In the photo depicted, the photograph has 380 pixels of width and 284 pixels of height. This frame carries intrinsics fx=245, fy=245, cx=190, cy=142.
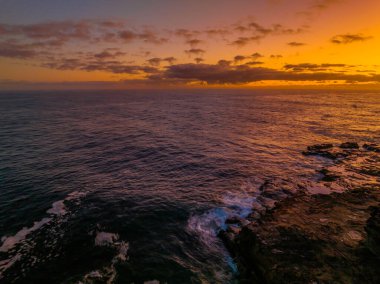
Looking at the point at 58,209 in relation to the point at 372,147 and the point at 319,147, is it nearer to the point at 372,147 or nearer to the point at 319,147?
the point at 319,147

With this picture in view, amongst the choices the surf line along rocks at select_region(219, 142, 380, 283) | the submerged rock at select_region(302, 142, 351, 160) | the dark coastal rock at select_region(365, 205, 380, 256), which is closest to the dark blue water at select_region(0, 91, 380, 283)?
the surf line along rocks at select_region(219, 142, 380, 283)

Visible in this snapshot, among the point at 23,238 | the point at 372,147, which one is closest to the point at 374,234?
the point at 23,238

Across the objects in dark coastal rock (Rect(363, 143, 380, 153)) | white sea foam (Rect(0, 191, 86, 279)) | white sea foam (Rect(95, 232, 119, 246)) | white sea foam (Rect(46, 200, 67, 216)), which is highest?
white sea foam (Rect(0, 191, 86, 279))

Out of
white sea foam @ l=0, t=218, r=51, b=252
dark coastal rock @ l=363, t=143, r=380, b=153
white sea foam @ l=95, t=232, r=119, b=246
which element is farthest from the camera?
dark coastal rock @ l=363, t=143, r=380, b=153

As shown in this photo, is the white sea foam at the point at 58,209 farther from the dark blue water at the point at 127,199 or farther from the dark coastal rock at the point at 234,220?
the dark coastal rock at the point at 234,220

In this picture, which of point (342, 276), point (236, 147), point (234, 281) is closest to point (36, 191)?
point (234, 281)

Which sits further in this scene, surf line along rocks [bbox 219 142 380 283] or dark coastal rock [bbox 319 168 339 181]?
dark coastal rock [bbox 319 168 339 181]

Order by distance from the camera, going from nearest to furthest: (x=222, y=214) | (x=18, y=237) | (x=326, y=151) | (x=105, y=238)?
(x=18, y=237), (x=105, y=238), (x=222, y=214), (x=326, y=151)

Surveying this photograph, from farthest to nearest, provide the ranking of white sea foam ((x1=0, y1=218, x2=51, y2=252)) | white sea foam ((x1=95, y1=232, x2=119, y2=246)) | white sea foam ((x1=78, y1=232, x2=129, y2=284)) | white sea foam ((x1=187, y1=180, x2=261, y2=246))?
white sea foam ((x1=187, y1=180, x2=261, y2=246))
white sea foam ((x1=95, y1=232, x2=119, y2=246))
white sea foam ((x1=0, y1=218, x2=51, y2=252))
white sea foam ((x1=78, y1=232, x2=129, y2=284))

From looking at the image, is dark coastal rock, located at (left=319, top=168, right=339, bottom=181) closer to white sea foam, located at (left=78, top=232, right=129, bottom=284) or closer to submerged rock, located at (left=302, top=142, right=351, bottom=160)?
submerged rock, located at (left=302, top=142, right=351, bottom=160)
